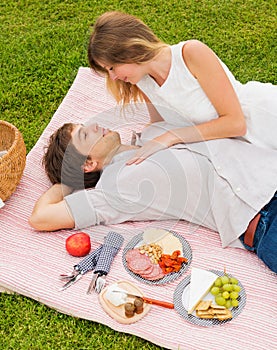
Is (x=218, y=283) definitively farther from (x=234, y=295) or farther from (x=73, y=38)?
(x=73, y=38)

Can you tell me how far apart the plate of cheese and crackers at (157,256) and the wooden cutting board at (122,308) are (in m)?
0.09

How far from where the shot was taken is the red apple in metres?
3.21

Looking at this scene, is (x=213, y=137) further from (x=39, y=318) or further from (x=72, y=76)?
(x=72, y=76)

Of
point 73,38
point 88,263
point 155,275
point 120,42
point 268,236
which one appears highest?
point 120,42

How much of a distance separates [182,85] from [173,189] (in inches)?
20.3

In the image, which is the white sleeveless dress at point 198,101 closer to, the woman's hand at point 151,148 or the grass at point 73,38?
the woman's hand at point 151,148

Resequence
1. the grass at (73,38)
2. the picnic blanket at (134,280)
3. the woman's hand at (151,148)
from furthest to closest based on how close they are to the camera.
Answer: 1. the grass at (73,38)
2. the woman's hand at (151,148)
3. the picnic blanket at (134,280)

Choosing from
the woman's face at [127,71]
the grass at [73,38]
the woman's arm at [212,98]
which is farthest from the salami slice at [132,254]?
the grass at [73,38]

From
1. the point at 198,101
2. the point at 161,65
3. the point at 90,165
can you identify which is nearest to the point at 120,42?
the point at 161,65

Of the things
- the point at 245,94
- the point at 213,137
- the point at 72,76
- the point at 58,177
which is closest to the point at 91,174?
the point at 58,177

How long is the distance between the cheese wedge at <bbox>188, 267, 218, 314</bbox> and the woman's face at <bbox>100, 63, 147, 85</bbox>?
978 millimetres

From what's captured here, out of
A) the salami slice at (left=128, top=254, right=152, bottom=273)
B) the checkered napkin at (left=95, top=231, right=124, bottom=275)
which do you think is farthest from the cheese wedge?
the checkered napkin at (left=95, top=231, right=124, bottom=275)

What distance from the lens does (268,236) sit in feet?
9.92

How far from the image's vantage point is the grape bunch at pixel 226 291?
2.91 m
